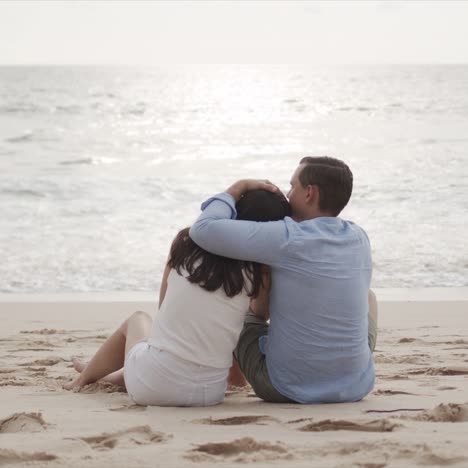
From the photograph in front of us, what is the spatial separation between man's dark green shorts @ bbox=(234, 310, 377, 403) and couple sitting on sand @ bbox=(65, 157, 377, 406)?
0.01 metres

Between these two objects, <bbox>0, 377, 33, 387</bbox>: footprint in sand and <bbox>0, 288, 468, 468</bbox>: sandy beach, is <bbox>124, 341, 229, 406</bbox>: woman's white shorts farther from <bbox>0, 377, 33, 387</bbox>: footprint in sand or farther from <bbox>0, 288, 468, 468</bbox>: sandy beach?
<bbox>0, 377, 33, 387</bbox>: footprint in sand

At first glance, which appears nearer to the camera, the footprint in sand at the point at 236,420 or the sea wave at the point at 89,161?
the footprint in sand at the point at 236,420

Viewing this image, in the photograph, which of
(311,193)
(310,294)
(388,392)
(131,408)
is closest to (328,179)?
(311,193)

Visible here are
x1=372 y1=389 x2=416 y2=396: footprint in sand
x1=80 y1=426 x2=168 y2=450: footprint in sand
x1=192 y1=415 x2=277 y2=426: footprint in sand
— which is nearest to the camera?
x1=80 y1=426 x2=168 y2=450: footprint in sand

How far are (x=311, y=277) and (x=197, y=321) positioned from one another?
462mm

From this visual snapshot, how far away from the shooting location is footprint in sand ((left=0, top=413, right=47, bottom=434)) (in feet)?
10.1

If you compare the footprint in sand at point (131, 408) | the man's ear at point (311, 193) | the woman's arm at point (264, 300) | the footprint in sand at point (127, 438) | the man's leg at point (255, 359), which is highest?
the man's ear at point (311, 193)

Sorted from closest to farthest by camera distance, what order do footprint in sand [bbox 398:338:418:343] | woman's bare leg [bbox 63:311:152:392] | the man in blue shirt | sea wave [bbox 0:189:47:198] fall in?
the man in blue shirt → woman's bare leg [bbox 63:311:152:392] → footprint in sand [bbox 398:338:418:343] → sea wave [bbox 0:189:47:198]

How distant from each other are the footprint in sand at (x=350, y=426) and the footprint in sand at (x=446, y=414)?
0.61 feet

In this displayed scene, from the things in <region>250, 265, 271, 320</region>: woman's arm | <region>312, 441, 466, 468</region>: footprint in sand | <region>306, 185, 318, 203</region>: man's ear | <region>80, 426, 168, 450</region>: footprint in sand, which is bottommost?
<region>80, 426, 168, 450</region>: footprint in sand

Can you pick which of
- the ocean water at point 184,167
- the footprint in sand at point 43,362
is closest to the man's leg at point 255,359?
the footprint in sand at point 43,362

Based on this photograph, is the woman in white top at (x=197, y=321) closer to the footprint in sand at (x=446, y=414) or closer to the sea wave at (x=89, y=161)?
the footprint in sand at (x=446, y=414)

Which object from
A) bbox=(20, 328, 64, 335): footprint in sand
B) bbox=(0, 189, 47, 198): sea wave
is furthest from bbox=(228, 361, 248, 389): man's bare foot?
bbox=(0, 189, 47, 198): sea wave

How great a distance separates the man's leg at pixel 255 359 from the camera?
3559 millimetres
